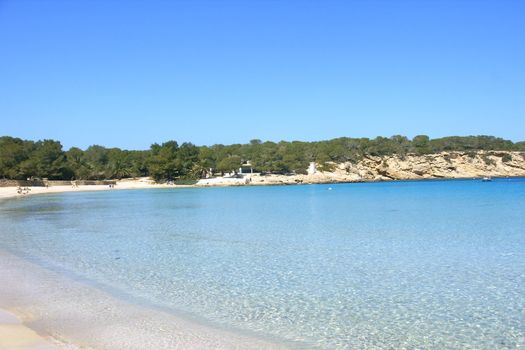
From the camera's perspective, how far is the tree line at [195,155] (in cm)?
8050

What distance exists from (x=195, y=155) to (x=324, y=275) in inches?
3807

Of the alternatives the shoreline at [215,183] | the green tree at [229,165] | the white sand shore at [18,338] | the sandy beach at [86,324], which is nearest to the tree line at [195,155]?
the green tree at [229,165]

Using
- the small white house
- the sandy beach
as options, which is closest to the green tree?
the small white house

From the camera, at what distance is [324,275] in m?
11.5

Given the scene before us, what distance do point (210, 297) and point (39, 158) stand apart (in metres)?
79.0

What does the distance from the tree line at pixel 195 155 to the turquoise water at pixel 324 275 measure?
63270 millimetres

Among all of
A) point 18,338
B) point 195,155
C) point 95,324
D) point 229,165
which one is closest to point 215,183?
point 195,155

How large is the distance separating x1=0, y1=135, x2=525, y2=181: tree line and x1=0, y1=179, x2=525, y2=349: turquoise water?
63.3 metres

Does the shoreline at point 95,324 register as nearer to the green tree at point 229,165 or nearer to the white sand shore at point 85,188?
the white sand shore at point 85,188

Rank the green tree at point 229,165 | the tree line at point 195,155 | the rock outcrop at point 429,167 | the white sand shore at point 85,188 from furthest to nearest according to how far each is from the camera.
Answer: the rock outcrop at point 429,167, the green tree at point 229,165, the tree line at point 195,155, the white sand shore at point 85,188

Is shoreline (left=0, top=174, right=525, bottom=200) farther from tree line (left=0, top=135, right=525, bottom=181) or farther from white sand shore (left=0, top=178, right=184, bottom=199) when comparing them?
tree line (left=0, top=135, right=525, bottom=181)

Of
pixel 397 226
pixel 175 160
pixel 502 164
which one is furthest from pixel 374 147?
pixel 397 226

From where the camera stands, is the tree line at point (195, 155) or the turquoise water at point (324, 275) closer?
the turquoise water at point (324, 275)

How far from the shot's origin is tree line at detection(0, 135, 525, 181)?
80.5m
